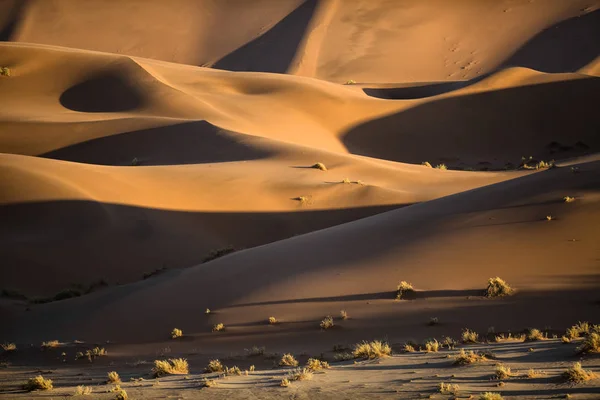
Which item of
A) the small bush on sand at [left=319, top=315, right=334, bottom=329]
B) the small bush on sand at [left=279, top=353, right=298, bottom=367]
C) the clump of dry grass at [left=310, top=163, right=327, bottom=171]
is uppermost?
the clump of dry grass at [left=310, top=163, right=327, bottom=171]

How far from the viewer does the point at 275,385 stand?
7.54 metres

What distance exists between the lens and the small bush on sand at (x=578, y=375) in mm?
6207

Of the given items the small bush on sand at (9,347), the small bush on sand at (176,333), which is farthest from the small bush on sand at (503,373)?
the small bush on sand at (9,347)

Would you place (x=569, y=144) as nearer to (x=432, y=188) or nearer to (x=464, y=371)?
(x=432, y=188)

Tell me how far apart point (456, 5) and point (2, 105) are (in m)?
53.9

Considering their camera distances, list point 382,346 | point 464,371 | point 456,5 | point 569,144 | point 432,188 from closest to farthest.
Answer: point 464,371
point 382,346
point 432,188
point 569,144
point 456,5

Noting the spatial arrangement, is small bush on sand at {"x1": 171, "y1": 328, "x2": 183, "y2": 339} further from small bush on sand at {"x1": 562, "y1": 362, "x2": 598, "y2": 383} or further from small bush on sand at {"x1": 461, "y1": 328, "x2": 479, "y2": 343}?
small bush on sand at {"x1": 562, "y1": 362, "x2": 598, "y2": 383}

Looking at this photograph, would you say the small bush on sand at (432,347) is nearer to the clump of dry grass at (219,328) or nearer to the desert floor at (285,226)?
the desert floor at (285,226)

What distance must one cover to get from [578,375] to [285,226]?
1624cm

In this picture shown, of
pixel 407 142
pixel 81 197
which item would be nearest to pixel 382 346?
pixel 81 197

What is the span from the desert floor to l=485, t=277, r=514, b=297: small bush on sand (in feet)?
0.41

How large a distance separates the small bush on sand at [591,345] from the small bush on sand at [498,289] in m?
3.28

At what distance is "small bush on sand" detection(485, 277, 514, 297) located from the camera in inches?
416

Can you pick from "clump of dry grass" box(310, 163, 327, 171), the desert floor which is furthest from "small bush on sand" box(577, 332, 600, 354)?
"clump of dry grass" box(310, 163, 327, 171)
